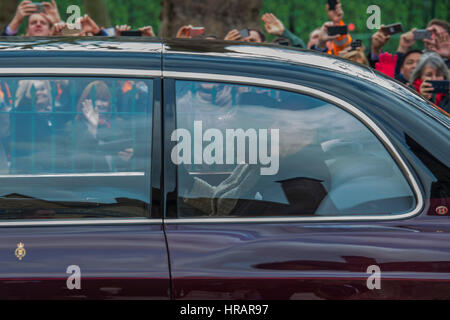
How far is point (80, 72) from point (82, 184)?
0.39m

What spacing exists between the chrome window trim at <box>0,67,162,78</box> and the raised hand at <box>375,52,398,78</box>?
4902mm

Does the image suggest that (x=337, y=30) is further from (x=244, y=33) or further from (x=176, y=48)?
(x=176, y=48)

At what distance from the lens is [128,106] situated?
7.64 feet

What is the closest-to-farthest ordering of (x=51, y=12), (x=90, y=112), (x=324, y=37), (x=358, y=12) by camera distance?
(x=90, y=112)
(x=324, y=37)
(x=51, y=12)
(x=358, y=12)

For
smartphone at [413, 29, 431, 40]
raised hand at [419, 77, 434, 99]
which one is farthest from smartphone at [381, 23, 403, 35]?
raised hand at [419, 77, 434, 99]

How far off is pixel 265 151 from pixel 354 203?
0.35m

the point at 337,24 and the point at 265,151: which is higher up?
the point at 337,24

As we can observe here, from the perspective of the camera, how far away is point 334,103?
7.41 ft

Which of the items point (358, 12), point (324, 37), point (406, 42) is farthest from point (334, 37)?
point (358, 12)

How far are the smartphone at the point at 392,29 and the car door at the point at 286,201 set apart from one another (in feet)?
15.2

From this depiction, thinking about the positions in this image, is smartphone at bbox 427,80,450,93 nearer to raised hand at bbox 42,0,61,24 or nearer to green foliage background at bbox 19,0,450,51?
raised hand at bbox 42,0,61,24

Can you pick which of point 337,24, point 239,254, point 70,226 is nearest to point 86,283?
point 70,226

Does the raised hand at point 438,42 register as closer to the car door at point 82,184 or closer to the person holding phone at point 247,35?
the person holding phone at point 247,35

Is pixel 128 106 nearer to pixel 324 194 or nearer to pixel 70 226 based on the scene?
pixel 70 226
